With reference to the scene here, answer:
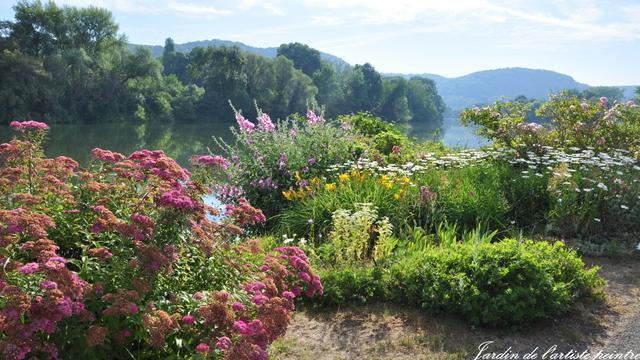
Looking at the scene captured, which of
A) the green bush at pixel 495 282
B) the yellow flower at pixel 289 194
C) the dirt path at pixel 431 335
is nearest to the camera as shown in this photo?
the dirt path at pixel 431 335

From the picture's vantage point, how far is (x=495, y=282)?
411 cm

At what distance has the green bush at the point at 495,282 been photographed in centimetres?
399

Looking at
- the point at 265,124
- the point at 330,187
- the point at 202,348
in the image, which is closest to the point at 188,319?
the point at 202,348

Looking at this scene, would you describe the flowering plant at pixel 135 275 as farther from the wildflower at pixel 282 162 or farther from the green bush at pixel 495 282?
the wildflower at pixel 282 162

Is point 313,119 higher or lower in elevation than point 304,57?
lower

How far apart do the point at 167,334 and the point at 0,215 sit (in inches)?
43.9

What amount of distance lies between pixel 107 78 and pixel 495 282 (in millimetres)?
47251

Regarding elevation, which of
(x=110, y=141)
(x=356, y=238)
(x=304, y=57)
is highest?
(x=304, y=57)

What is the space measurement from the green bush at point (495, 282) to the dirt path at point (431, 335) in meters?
0.12

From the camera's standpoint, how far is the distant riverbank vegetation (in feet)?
125

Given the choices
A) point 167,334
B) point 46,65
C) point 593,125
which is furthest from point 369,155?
point 46,65

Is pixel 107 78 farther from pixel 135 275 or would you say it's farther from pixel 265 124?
pixel 135 275

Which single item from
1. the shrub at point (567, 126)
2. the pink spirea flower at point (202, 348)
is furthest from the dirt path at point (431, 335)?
the shrub at point (567, 126)

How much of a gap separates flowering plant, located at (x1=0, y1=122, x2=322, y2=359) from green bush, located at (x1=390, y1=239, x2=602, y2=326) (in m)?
1.27
